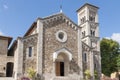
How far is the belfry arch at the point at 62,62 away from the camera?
32584mm

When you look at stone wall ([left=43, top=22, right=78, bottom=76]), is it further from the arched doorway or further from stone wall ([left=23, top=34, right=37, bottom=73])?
the arched doorway

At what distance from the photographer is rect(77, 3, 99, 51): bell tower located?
41.4 m

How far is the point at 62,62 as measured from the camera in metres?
33.6

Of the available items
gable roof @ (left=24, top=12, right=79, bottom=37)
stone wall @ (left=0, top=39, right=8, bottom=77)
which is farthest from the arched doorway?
gable roof @ (left=24, top=12, right=79, bottom=37)

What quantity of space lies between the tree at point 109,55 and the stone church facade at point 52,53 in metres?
14.7

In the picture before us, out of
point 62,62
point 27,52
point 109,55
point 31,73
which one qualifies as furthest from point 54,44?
point 109,55

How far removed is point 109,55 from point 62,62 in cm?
2192

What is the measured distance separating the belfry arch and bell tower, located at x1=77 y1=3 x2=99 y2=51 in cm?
890

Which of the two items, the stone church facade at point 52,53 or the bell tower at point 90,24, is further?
the bell tower at point 90,24

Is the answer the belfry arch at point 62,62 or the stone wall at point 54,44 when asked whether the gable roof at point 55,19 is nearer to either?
the stone wall at point 54,44

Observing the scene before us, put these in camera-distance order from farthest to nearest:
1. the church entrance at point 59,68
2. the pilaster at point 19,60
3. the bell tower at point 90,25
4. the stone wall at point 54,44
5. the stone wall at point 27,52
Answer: the bell tower at point 90,25
the church entrance at point 59,68
the stone wall at point 54,44
the stone wall at point 27,52
the pilaster at point 19,60

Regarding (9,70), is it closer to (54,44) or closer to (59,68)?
(59,68)

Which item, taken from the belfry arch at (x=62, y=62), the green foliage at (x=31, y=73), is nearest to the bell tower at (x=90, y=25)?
the belfry arch at (x=62, y=62)

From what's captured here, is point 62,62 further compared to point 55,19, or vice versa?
point 62,62
